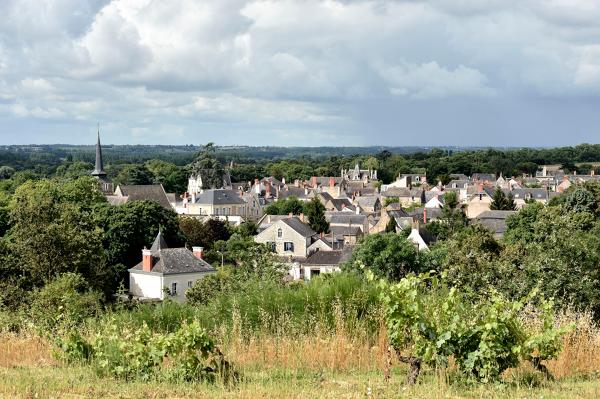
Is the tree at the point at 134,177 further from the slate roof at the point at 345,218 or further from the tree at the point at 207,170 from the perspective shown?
the slate roof at the point at 345,218

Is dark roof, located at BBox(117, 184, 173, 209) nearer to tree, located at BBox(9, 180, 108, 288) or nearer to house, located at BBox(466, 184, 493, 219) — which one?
house, located at BBox(466, 184, 493, 219)

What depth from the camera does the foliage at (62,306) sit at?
10.5 metres

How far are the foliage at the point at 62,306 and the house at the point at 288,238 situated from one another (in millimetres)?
30349

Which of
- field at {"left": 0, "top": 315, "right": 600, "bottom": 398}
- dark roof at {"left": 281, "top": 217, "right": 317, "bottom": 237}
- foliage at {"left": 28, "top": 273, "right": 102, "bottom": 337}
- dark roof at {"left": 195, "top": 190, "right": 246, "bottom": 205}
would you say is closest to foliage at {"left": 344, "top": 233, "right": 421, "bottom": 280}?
foliage at {"left": 28, "top": 273, "right": 102, "bottom": 337}

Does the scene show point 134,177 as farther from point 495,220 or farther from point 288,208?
point 495,220

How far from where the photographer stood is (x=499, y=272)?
65.4 ft

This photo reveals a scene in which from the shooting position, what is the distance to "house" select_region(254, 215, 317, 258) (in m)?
57.8

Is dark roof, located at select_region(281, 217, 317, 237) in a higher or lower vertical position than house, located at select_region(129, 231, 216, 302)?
higher

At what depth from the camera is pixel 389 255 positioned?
30.0m

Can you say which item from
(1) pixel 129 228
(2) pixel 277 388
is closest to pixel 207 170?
(1) pixel 129 228

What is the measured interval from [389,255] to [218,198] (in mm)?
59501

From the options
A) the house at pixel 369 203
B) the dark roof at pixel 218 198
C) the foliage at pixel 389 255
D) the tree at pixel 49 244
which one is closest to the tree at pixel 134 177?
the dark roof at pixel 218 198

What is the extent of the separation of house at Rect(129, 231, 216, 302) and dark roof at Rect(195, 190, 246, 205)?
1665 inches

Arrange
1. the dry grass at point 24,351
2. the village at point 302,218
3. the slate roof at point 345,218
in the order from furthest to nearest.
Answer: the slate roof at point 345,218
the village at point 302,218
the dry grass at point 24,351
